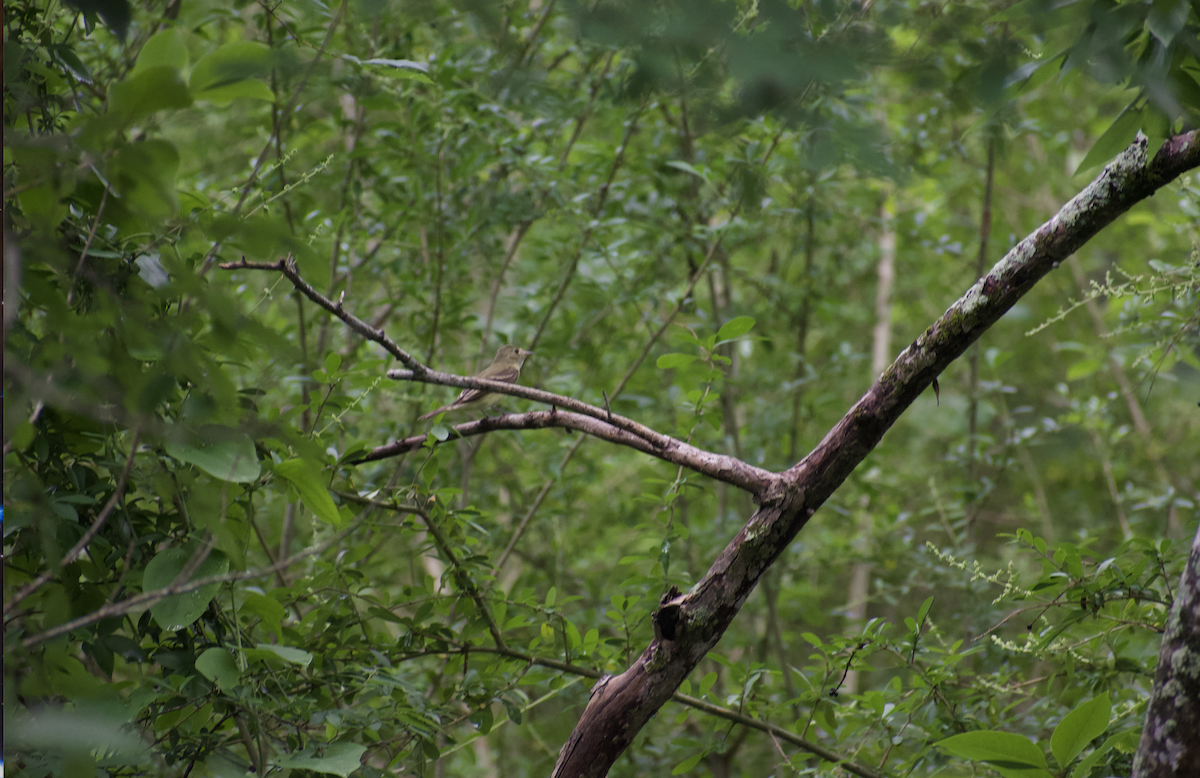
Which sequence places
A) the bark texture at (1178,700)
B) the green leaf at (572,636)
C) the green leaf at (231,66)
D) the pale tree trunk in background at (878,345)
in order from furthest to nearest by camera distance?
the pale tree trunk in background at (878,345)
the green leaf at (572,636)
the bark texture at (1178,700)
the green leaf at (231,66)

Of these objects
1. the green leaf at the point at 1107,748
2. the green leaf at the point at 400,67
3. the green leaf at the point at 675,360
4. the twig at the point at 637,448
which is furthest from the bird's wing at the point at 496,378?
the green leaf at the point at 1107,748

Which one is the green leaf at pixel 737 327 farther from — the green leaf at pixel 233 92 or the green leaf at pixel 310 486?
the green leaf at pixel 233 92

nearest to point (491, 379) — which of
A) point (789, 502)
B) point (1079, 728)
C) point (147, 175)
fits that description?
point (789, 502)

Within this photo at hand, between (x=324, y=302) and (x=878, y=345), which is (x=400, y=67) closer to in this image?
(x=324, y=302)

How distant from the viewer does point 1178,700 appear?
108 centimetres

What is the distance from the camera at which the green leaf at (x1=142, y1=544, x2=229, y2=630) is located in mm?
1196

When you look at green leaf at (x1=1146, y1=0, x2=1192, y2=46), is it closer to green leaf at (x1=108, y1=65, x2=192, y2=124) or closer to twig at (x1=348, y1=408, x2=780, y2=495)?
twig at (x1=348, y1=408, x2=780, y2=495)

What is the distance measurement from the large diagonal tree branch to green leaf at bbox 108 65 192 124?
1.01 m

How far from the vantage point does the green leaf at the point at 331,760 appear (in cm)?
115

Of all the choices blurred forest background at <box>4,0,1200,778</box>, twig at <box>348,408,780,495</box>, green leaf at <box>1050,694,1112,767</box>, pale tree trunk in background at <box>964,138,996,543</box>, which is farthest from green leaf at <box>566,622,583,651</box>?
pale tree trunk in background at <box>964,138,996,543</box>

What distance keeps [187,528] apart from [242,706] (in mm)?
294

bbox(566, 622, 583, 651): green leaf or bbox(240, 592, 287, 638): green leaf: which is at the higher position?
bbox(566, 622, 583, 651): green leaf

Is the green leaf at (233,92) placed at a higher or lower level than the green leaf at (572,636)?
higher

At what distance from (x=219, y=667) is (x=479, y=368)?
1.85 metres
